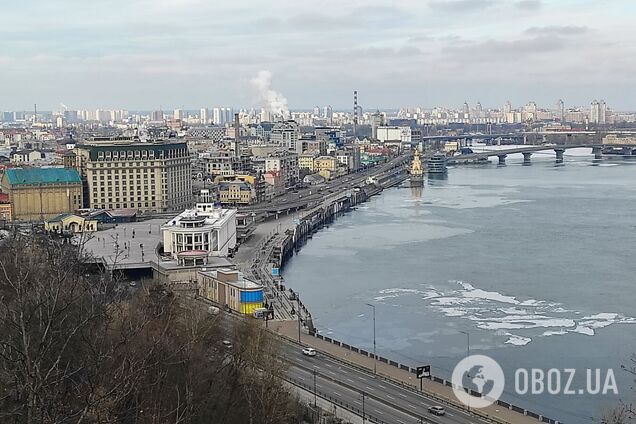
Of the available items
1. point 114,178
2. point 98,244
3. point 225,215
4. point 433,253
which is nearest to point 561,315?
point 433,253

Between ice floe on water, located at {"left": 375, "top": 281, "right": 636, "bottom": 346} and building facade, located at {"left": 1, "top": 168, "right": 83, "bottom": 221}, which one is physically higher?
building facade, located at {"left": 1, "top": 168, "right": 83, "bottom": 221}

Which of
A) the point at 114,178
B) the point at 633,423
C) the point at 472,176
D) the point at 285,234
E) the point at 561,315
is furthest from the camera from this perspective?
the point at 472,176

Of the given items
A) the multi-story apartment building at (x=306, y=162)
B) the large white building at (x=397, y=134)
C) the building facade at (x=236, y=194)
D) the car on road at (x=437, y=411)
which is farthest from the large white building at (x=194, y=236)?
the large white building at (x=397, y=134)

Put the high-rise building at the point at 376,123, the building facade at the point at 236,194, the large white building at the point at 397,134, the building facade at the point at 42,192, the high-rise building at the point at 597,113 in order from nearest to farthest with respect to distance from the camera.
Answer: the building facade at the point at 42,192 → the building facade at the point at 236,194 → the large white building at the point at 397,134 → the high-rise building at the point at 376,123 → the high-rise building at the point at 597,113

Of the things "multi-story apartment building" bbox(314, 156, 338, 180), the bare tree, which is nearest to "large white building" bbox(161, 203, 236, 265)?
the bare tree

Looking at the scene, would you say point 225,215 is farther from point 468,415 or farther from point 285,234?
point 468,415

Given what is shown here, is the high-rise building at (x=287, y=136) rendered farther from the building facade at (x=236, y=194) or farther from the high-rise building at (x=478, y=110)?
the high-rise building at (x=478, y=110)

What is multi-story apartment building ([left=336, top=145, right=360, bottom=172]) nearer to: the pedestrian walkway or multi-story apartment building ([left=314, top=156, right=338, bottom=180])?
multi-story apartment building ([left=314, top=156, right=338, bottom=180])
